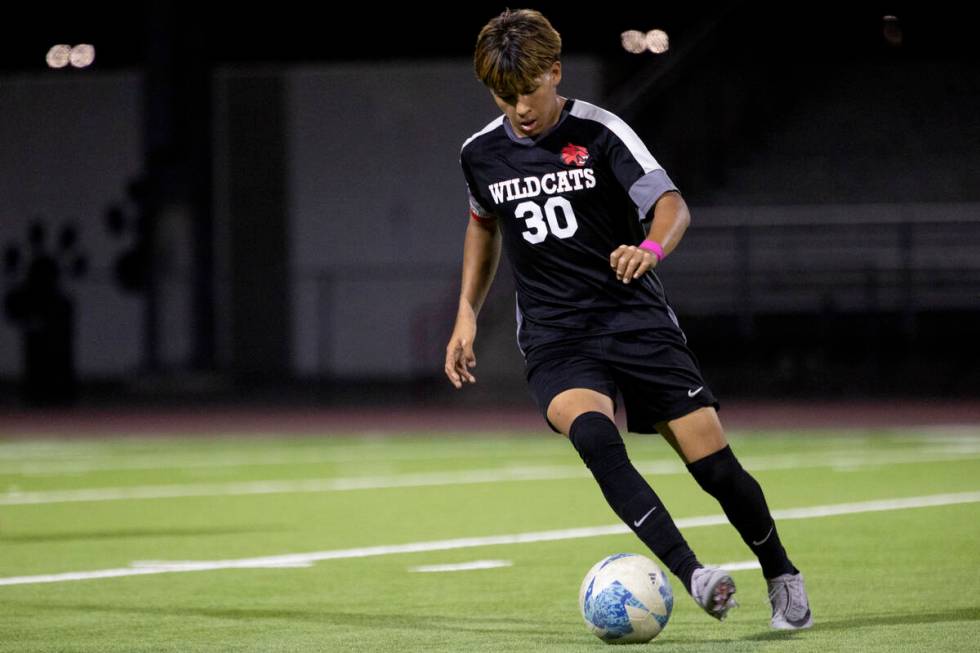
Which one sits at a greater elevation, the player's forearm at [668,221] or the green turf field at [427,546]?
the player's forearm at [668,221]

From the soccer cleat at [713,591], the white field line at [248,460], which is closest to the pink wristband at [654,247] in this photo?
the soccer cleat at [713,591]

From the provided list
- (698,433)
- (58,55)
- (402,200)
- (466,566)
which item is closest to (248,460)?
(466,566)

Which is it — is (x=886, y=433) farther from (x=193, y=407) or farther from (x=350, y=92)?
(x=350, y=92)

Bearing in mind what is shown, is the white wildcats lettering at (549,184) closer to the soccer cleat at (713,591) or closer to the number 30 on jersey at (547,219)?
the number 30 on jersey at (547,219)

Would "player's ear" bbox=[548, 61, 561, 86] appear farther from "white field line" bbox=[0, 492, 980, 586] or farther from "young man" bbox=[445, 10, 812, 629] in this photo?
"white field line" bbox=[0, 492, 980, 586]

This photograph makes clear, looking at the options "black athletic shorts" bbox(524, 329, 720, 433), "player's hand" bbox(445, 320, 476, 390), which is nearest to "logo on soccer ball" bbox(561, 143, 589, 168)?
"black athletic shorts" bbox(524, 329, 720, 433)

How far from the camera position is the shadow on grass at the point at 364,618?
6.76m

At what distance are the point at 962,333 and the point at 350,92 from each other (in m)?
12.9

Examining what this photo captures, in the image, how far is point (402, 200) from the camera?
32125mm

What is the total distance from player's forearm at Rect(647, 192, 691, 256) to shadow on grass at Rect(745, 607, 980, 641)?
1.40m

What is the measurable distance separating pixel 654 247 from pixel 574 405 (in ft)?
2.06

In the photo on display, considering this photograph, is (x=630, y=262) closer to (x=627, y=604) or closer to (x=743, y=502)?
(x=743, y=502)

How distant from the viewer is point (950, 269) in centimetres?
2398

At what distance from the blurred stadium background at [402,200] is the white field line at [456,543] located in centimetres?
1015
